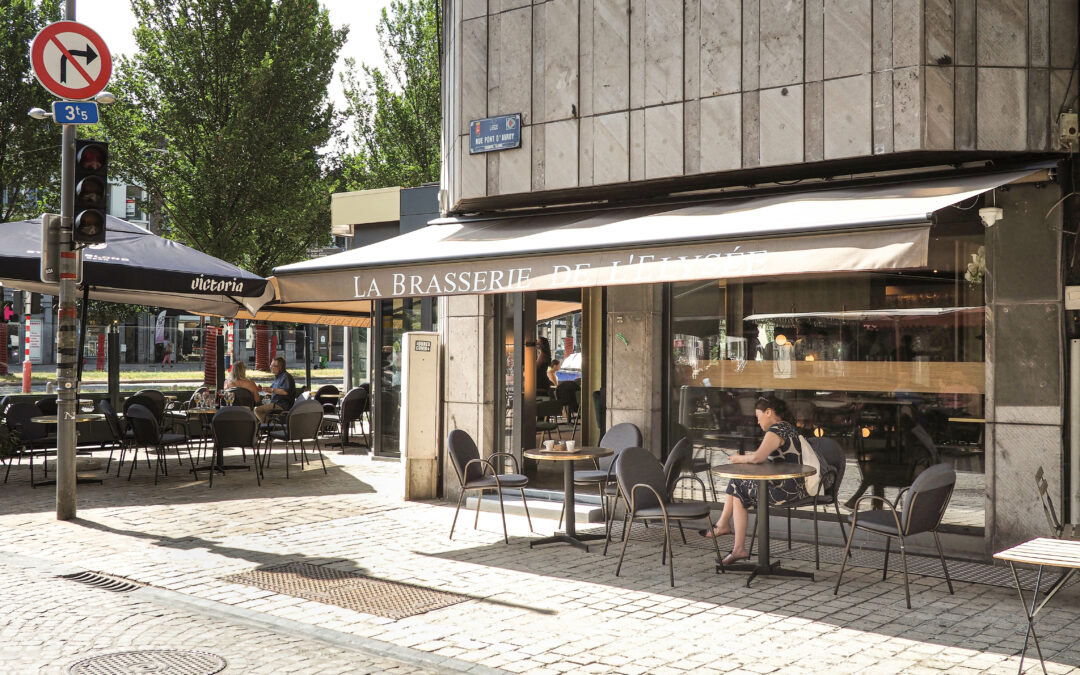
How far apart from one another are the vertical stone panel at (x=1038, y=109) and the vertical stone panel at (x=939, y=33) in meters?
0.63

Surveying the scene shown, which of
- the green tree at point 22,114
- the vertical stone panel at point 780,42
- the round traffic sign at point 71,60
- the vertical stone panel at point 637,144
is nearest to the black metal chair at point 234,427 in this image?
the round traffic sign at point 71,60

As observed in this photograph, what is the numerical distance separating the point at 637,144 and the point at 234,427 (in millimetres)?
6343

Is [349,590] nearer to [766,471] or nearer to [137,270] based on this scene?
[766,471]

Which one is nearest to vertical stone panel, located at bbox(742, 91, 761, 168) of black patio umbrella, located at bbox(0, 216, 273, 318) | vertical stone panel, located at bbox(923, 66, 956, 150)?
vertical stone panel, located at bbox(923, 66, 956, 150)

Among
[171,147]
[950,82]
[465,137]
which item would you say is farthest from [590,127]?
[171,147]

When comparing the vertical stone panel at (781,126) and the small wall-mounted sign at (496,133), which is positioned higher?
the small wall-mounted sign at (496,133)

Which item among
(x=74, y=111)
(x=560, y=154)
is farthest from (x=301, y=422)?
(x=560, y=154)

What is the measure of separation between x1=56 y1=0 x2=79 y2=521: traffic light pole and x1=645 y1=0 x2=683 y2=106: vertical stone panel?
557 cm

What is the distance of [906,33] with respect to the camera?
7.16m

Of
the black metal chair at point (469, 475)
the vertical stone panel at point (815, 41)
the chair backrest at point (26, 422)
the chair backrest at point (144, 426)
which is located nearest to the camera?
the vertical stone panel at point (815, 41)

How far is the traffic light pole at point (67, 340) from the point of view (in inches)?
346

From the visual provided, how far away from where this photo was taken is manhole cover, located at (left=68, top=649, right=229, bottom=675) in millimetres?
4570

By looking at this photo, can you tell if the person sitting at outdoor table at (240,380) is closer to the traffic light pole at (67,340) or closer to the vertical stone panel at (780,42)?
the traffic light pole at (67,340)

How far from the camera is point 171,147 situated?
21.4 metres
